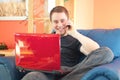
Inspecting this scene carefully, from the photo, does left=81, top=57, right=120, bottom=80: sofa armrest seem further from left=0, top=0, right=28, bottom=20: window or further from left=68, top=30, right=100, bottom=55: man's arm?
left=0, top=0, right=28, bottom=20: window

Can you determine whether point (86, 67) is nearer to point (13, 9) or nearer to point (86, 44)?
point (86, 44)

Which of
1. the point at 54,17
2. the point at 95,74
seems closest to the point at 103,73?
the point at 95,74

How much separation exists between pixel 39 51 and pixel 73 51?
47 centimetres

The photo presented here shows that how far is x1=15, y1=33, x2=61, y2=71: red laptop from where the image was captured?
62.4 inches

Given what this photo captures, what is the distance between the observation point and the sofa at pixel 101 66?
4.54 ft

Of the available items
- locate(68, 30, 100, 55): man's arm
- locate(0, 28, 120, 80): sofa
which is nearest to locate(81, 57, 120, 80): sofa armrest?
locate(0, 28, 120, 80): sofa

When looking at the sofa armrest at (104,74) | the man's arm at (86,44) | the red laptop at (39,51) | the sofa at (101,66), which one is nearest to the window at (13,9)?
the sofa at (101,66)

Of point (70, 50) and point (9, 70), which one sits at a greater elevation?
point (70, 50)

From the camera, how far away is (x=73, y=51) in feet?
6.61

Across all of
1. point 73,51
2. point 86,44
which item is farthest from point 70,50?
point 86,44

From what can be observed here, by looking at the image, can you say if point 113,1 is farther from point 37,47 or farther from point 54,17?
point 37,47

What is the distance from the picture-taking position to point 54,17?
1954 mm

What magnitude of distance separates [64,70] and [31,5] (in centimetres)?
136

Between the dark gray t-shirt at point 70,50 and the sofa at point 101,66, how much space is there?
0.61 feet
